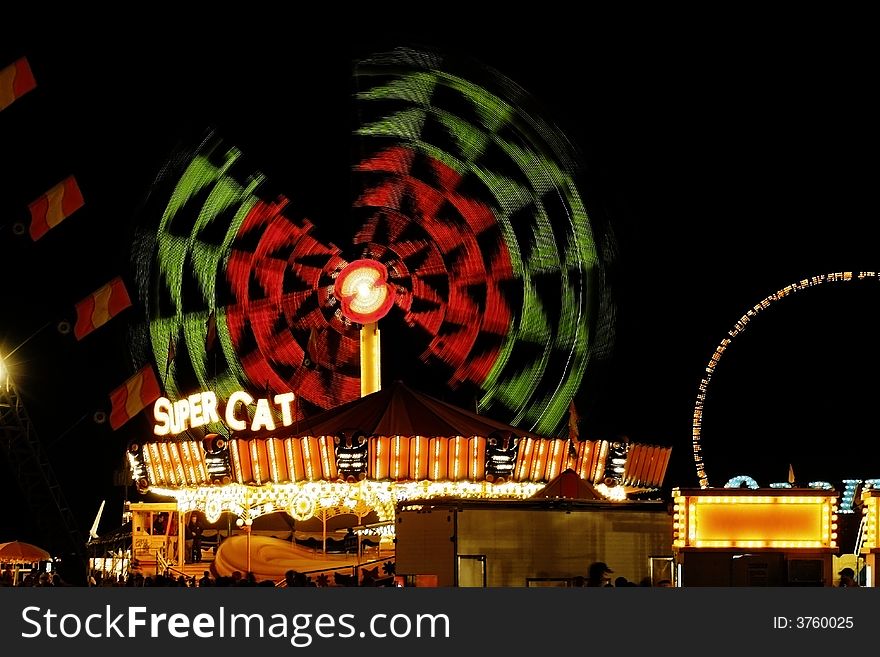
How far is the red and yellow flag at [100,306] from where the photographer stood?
143 feet

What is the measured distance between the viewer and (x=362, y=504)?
3516cm

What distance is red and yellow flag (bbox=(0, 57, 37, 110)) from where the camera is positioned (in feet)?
126

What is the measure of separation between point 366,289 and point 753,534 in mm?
18988

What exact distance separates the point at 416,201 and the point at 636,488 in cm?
887

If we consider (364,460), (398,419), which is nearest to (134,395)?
(398,419)

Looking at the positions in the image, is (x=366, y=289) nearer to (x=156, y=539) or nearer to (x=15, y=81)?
(x=156, y=539)

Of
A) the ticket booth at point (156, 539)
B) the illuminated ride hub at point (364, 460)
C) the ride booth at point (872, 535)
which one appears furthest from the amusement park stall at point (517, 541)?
the ticket booth at point (156, 539)

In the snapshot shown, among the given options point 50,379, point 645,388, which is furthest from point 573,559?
point 50,379

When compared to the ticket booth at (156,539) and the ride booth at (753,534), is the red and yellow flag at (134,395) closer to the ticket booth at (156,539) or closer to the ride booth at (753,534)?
the ticket booth at (156,539)

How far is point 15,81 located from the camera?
38.6 metres

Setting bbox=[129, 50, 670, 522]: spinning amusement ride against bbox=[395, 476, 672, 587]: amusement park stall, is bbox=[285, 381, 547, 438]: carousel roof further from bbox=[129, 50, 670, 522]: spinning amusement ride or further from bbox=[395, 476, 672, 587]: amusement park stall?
bbox=[395, 476, 672, 587]: amusement park stall

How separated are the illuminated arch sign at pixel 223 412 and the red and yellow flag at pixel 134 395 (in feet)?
17.6

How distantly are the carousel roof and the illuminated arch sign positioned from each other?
679mm

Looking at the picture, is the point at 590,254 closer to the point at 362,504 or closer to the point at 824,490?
the point at 362,504
